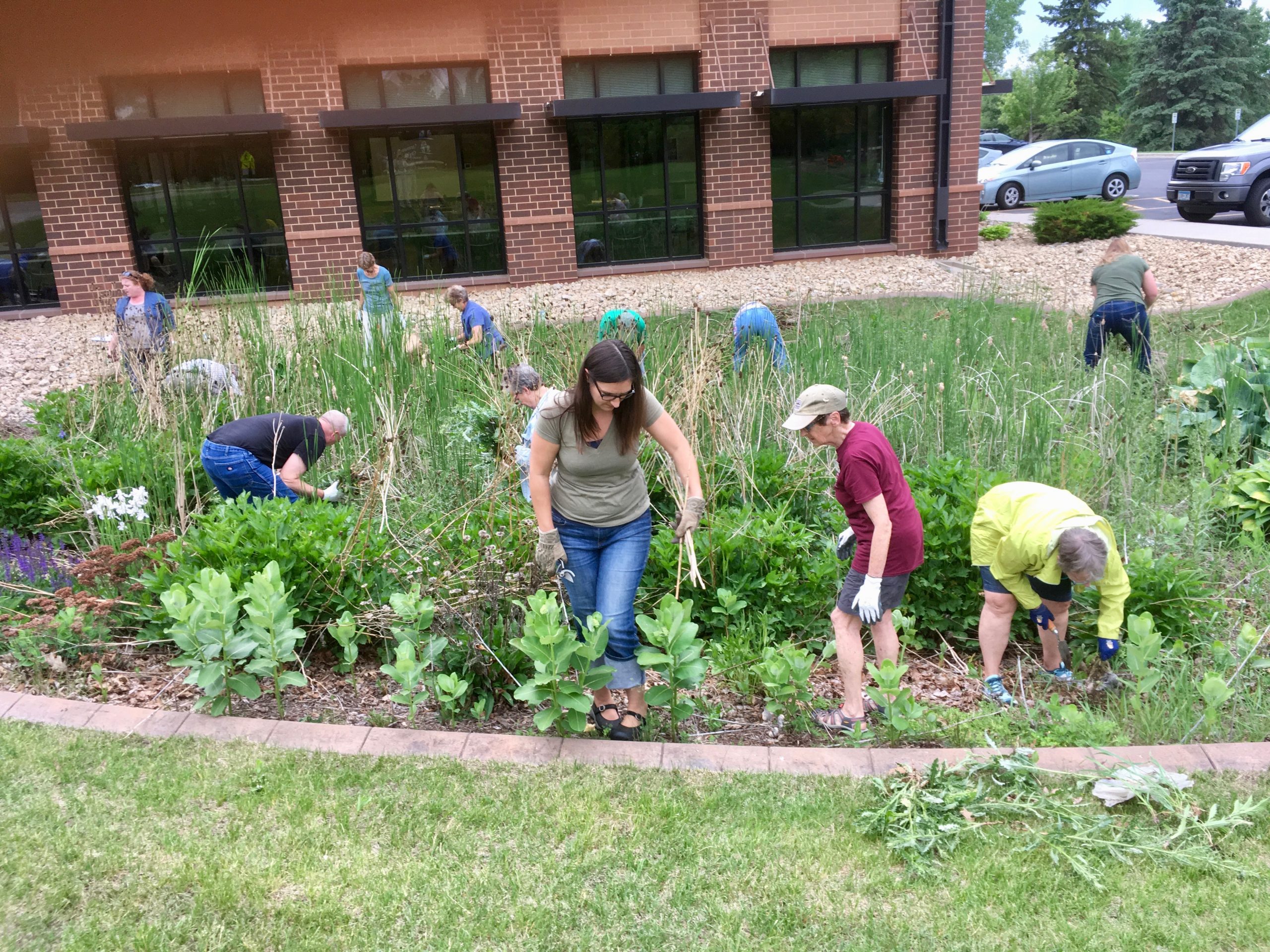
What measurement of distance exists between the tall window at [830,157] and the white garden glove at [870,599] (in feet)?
40.3

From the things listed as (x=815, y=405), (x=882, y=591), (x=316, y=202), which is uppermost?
(x=316, y=202)

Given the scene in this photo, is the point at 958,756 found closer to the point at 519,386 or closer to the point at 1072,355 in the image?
the point at 519,386

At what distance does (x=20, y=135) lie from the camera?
0.63 meters

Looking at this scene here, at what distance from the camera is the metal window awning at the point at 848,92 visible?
14.0 m

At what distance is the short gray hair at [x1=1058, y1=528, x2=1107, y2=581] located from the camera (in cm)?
387

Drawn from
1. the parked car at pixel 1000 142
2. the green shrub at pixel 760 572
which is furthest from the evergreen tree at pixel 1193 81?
the green shrub at pixel 760 572

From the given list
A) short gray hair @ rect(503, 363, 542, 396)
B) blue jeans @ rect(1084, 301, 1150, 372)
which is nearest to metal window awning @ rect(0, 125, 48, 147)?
short gray hair @ rect(503, 363, 542, 396)

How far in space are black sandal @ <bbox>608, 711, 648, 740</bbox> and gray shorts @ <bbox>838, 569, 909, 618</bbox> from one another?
0.99 m

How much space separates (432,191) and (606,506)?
11.8 m

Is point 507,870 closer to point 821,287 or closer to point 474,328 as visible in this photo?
point 474,328

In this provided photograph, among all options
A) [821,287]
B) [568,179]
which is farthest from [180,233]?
[821,287]

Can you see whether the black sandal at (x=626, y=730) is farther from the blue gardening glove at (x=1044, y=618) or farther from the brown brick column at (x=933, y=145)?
the brown brick column at (x=933, y=145)

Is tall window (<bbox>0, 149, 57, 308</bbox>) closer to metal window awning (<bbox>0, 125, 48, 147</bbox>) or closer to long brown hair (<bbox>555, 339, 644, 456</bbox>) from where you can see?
long brown hair (<bbox>555, 339, 644, 456</bbox>)

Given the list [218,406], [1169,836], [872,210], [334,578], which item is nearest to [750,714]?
[1169,836]
